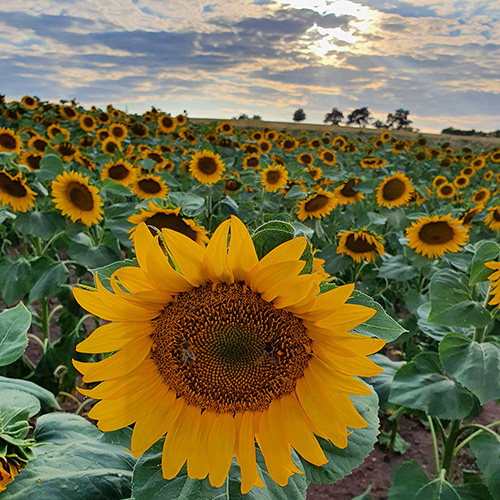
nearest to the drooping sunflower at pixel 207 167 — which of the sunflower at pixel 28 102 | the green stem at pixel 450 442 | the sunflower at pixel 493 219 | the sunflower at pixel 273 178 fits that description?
the sunflower at pixel 273 178

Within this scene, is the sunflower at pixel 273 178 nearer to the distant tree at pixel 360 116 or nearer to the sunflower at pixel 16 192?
the sunflower at pixel 16 192

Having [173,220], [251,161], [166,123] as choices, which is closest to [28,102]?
[166,123]

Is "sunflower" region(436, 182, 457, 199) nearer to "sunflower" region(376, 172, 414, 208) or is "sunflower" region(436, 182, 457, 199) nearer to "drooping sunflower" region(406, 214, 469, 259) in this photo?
"sunflower" region(376, 172, 414, 208)

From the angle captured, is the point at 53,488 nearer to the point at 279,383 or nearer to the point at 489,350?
the point at 279,383

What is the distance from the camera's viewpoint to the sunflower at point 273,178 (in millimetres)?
5098

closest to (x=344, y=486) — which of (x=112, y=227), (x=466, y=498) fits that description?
(x=466, y=498)

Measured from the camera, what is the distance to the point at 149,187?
416 cm

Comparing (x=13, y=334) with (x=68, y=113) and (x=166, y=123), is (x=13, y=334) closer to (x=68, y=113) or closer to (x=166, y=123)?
(x=166, y=123)

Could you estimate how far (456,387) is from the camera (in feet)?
6.55

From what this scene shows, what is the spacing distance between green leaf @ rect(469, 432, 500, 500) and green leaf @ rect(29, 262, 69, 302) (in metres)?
2.41

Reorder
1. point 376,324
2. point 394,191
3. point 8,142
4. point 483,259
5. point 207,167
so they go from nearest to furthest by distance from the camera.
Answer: point 376,324
point 483,259
point 207,167
point 394,191
point 8,142

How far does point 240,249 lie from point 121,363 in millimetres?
320

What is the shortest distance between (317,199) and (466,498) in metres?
2.92

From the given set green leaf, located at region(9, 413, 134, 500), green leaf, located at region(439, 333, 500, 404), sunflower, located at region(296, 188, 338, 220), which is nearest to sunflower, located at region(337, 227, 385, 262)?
sunflower, located at region(296, 188, 338, 220)
